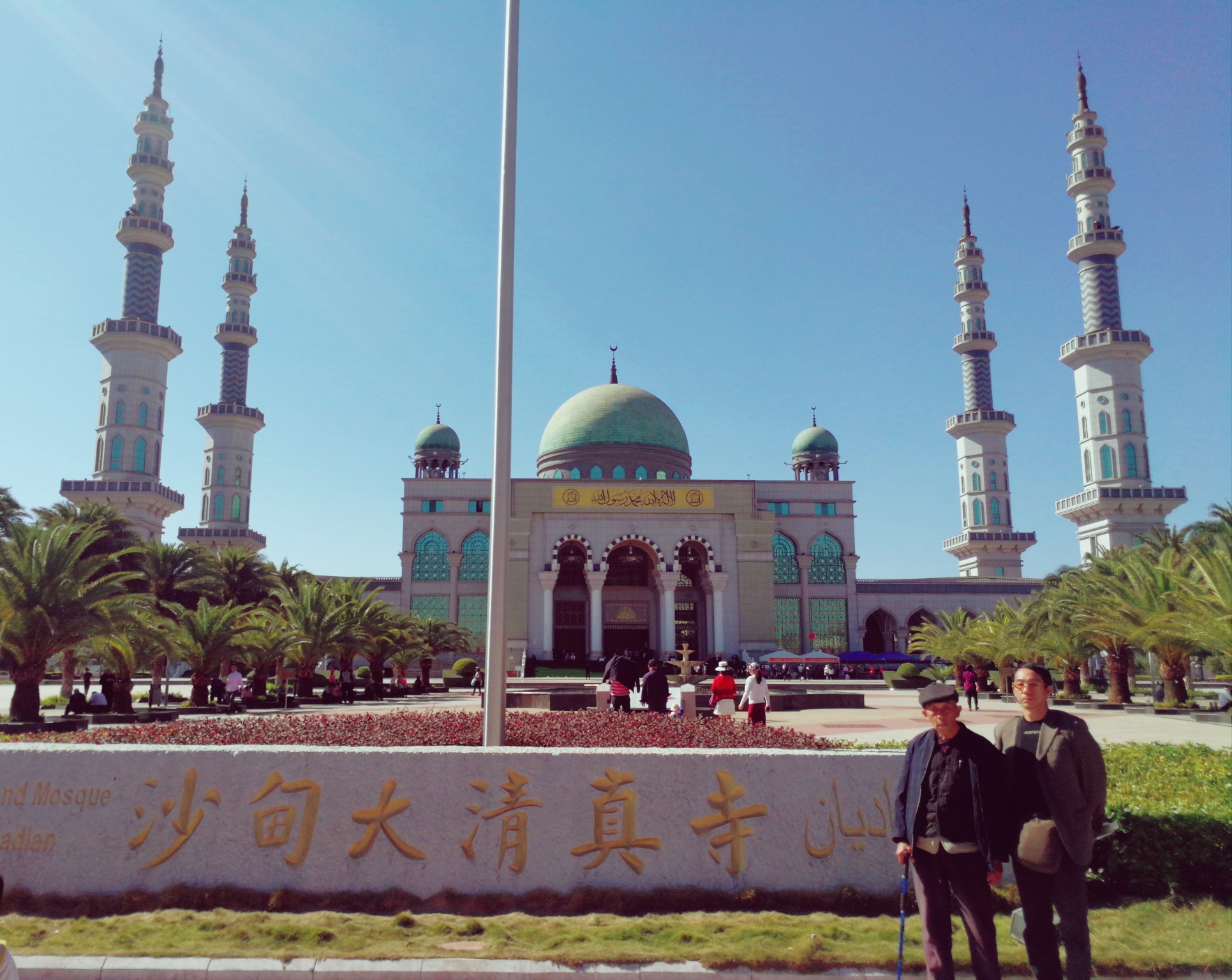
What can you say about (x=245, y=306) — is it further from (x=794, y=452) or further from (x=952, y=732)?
(x=952, y=732)

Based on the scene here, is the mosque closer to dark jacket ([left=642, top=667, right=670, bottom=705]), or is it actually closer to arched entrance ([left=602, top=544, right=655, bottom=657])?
arched entrance ([left=602, top=544, right=655, bottom=657])

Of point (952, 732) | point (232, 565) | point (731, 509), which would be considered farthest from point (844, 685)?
point (952, 732)

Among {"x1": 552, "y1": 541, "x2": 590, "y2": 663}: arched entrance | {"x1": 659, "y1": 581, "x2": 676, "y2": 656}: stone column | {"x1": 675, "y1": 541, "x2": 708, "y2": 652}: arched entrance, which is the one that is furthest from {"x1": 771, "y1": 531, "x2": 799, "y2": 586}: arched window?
{"x1": 552, "y1": 541, "x2": 590, "y2": 663}: arched entrance

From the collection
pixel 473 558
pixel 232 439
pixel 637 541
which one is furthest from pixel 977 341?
pixel 232 439

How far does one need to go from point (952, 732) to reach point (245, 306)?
56619 mm

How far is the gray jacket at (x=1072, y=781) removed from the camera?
414 centimetres

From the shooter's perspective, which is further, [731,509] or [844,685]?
[731,509]

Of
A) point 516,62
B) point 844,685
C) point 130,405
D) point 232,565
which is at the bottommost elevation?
point 844,685

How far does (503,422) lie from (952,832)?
15.6 ft

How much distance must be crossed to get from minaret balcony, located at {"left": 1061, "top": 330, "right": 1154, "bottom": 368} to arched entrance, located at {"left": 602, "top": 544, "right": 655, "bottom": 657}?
995 inches

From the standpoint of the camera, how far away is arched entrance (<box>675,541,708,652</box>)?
52750 mm

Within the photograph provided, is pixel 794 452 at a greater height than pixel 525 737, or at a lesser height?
greater

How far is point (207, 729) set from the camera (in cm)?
765

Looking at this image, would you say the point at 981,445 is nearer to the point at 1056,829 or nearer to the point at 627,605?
the point at 627,605
